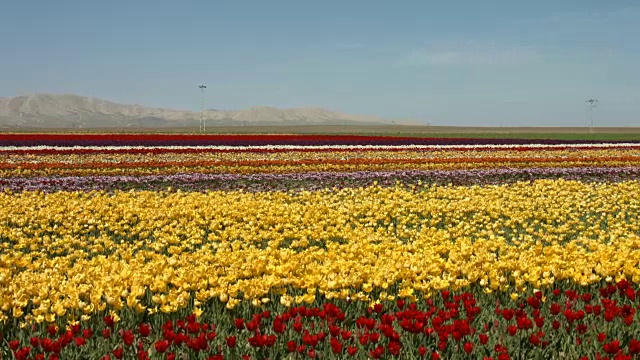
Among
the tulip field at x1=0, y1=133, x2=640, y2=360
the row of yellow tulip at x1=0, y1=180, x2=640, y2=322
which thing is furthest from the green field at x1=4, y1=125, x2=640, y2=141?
the tulip field at x1=0, y1=133, x2=640, y2=360

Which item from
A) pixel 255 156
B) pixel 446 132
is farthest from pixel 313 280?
pixel 446 132

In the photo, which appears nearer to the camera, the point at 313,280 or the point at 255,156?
the point at 313,280

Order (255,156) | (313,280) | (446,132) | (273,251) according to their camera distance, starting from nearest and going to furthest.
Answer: (313,280)
(273,251)
(255,156)
(446,132)

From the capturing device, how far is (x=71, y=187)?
18.2 m

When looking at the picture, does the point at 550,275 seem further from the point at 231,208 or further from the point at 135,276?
the point at 231,208

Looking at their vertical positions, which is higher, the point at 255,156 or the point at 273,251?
the point at 255,156

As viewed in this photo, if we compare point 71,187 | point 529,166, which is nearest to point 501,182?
point 529,166

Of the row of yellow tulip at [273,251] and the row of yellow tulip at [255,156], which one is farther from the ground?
the row of yellow tulip at [255,156]

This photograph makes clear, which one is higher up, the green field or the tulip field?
the green field

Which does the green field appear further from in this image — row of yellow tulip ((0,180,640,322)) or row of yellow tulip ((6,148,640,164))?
row of yellow tulip ((0,180,640,322))

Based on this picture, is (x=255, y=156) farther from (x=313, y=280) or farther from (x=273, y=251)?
(x=313, y=280)

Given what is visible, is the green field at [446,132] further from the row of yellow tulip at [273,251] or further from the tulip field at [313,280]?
the tulip field at [313,280]

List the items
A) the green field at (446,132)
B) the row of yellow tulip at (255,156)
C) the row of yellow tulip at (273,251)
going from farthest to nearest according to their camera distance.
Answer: the green field at (446,132)
the row of yellow tulip at (255,156)
the row of yellow tulip at (273,251)

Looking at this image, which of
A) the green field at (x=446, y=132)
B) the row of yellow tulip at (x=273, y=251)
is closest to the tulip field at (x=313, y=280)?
the row of yellow tulip at (x=273, y=251)
